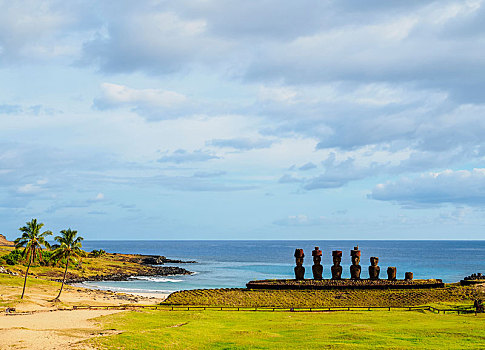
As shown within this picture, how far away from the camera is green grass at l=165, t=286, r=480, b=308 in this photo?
7362 cm

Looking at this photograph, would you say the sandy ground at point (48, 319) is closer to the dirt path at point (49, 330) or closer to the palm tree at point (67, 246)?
the dirt path at point (49, 330)

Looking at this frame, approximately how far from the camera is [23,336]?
4369 centimetres

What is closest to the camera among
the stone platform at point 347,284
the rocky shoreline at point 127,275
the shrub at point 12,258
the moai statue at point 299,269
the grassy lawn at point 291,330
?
the grassy lawn at point 291,330

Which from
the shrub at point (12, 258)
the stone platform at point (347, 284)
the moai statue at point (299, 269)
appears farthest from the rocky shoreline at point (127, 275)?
the moai statue at point (299, 269)

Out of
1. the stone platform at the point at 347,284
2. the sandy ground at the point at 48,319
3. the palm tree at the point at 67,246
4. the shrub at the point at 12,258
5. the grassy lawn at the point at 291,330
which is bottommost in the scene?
the sandy ground at the point at 48,319

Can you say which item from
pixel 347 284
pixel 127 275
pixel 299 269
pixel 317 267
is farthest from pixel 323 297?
pixel 127 275

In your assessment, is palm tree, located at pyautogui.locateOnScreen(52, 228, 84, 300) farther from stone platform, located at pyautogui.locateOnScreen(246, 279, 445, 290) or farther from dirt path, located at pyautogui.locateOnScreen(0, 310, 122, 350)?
stone platform, located at pyautogui.locateOnScreen(246, 279, 445, 290)

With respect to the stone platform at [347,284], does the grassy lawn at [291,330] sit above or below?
below

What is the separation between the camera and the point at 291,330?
49.8 m

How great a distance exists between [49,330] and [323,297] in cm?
4130

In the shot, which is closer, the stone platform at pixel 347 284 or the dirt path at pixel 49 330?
the dirt path at pixel 49 330

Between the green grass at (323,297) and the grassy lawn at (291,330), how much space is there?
8593 millimetres

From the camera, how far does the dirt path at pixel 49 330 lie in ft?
134

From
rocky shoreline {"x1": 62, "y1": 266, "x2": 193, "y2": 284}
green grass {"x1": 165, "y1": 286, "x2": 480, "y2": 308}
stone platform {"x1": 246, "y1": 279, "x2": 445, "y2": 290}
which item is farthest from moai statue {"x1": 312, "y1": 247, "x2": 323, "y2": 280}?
rocky shoreline {"x1": 62, "y1": 266, "x2": 193, "y2": 284}
